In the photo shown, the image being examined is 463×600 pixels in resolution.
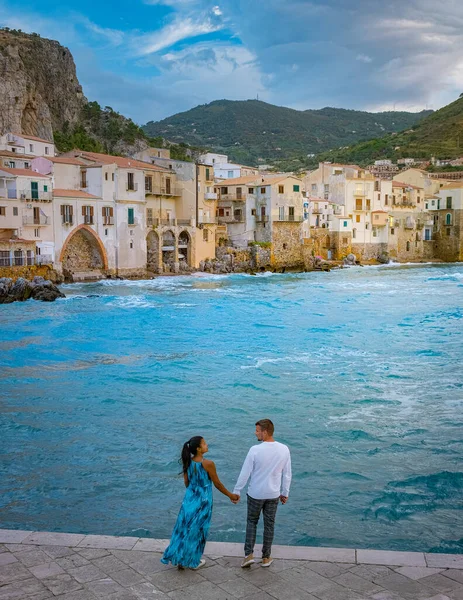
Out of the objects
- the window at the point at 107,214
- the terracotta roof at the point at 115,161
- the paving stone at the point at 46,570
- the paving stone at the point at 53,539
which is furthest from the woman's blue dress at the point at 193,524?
the terracotta roof at the point at 115,161

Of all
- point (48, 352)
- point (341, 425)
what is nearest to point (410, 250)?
point (48, 352)

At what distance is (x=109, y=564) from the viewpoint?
6047mm

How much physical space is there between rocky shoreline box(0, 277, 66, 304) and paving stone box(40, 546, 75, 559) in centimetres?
3389

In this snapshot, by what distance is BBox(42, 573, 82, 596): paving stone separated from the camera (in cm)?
552

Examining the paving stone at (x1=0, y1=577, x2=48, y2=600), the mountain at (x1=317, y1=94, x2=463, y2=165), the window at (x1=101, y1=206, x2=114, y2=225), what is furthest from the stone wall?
the paving stone at (x1=0, y1=577, x2=48, y2=600)

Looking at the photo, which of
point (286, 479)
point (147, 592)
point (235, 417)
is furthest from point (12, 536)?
point (235, 417)

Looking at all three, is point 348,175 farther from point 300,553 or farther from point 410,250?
point 300,553

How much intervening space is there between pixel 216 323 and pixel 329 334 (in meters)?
6.10

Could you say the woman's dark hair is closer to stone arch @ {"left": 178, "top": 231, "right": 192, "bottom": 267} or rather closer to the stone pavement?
the stone pavement

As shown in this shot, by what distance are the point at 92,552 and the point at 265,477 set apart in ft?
6.29

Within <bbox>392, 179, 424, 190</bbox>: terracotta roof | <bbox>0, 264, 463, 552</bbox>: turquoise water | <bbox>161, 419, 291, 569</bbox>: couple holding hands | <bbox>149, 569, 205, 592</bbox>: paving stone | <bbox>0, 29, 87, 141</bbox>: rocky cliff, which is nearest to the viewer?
<bbox>149, 569, 205, 592</bbox>: paving stone

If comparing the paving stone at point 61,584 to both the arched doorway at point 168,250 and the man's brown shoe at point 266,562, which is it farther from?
the arched doorway at point 168,250

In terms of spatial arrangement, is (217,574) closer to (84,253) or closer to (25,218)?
(25,218)

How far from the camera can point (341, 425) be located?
45.2 ft
